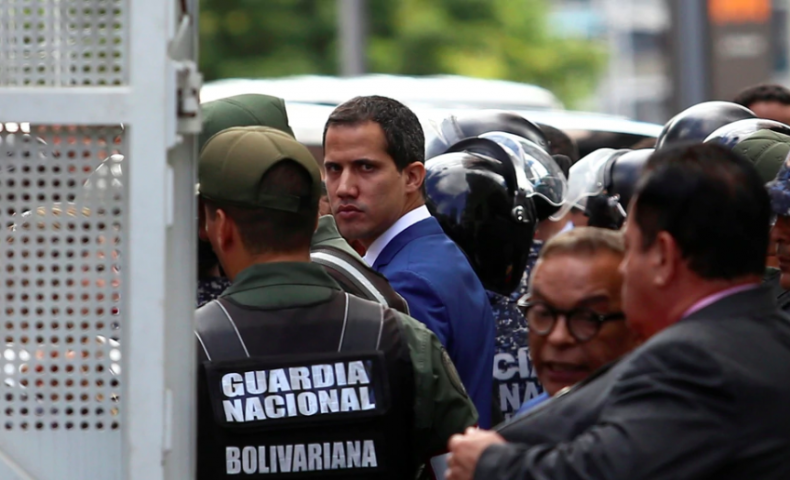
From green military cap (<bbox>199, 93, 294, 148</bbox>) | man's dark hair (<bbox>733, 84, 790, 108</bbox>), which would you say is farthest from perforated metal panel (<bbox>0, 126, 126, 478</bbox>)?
man's dark hair (<bbox>733, 84, 790, 108</bbox>)

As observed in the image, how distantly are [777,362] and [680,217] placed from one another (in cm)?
Result: 30

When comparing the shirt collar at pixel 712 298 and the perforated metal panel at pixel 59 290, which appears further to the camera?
the perforated metal panel at pixel 59 290

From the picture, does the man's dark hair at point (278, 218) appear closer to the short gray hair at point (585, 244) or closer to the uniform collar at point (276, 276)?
the uniform collar at point (276, 276)

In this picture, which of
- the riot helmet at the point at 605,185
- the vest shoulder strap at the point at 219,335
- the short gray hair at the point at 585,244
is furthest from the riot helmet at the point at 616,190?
the vest shoulder strap at the point at 219,335

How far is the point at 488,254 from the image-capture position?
4.48 m

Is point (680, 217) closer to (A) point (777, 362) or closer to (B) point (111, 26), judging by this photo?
(A) point (777, 362)

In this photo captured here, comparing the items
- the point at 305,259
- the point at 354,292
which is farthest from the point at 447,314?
the point at 305,259

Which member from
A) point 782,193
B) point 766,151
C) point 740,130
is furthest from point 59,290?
point 740,130

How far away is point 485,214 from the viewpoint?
175 inches

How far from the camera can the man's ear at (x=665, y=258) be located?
94.7 inches

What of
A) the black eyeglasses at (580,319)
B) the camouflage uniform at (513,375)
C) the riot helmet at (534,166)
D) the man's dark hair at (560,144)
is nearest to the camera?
the black eyeglasses at (580,319)

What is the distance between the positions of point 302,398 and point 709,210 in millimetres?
1037

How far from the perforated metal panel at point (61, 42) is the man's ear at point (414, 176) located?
1843mm

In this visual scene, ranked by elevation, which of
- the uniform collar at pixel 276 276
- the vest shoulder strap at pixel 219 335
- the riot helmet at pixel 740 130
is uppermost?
the riot helmet at pixel 740 130
